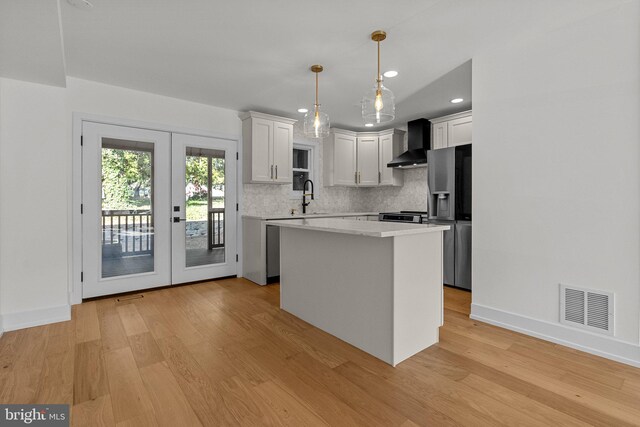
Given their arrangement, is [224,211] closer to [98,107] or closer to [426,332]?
[98,107]

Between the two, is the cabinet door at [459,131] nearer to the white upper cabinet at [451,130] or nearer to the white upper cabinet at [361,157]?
the white upper cabinet at [451,130]

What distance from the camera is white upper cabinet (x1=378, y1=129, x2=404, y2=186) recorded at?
550 centimetres

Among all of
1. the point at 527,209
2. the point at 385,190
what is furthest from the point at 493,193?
the point at 385,190

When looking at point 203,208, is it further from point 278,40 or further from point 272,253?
point 278,40

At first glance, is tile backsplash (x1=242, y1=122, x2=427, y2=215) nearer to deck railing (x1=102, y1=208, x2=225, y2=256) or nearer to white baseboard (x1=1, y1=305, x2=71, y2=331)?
deck railing (x1=102, y1=208, x2=225, y2=256)

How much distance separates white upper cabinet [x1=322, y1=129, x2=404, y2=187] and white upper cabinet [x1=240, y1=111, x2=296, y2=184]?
1007mm

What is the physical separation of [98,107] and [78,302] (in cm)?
220

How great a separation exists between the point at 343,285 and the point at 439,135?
10.7ft

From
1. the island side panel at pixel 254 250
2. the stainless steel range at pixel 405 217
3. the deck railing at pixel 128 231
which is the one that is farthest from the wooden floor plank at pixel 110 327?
the stainless steel range at pixel 405 217

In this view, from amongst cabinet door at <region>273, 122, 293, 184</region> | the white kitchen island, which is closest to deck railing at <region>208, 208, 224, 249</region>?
cabinet door at <region>273, 122, 293, 184</region>

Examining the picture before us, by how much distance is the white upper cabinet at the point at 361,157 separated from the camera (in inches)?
218

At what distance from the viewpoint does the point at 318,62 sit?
308cm

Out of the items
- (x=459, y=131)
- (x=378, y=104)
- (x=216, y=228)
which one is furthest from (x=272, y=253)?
(x=459, y=131)

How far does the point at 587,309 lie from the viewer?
2.36 m
